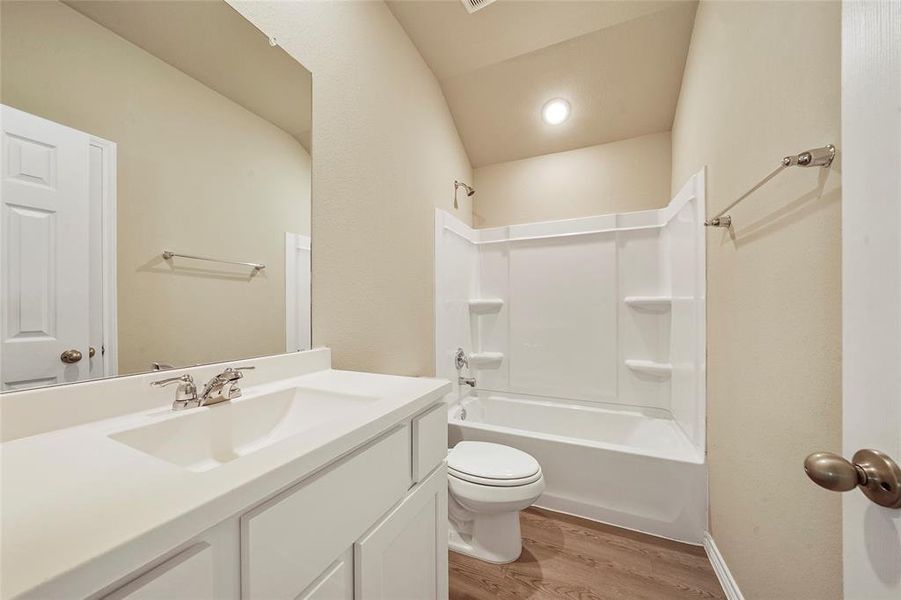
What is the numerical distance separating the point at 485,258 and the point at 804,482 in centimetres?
224

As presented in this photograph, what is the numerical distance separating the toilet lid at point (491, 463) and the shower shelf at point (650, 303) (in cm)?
133

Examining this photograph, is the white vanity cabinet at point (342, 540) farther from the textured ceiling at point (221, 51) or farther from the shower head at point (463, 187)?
the shower head at point (463, 187)

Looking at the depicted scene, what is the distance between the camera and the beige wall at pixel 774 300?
2.66 feet

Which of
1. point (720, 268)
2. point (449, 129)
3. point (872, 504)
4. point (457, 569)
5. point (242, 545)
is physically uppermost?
point (449, 129)

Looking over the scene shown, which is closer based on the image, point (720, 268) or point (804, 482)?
point (804, 482)

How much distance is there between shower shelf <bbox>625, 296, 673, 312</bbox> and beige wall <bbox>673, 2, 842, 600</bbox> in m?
0.66

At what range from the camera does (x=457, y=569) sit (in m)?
1.45

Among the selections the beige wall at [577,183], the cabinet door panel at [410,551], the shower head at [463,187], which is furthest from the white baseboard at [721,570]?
the shower head at [463,187]

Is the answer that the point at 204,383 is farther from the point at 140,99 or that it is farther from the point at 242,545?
the point at 140,99

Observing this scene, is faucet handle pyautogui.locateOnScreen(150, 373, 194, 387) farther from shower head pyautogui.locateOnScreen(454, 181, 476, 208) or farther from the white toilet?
shower head pyautogui.locateOnScreen(454, 181, 476, 208)

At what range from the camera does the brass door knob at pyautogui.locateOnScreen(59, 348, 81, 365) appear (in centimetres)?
71

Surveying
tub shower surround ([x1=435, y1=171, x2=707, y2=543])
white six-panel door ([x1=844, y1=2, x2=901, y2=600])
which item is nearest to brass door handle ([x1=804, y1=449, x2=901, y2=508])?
white six-panel door ([x1=844, y1=2, x2=901, y2=600])

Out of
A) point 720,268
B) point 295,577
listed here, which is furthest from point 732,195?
point 295,577

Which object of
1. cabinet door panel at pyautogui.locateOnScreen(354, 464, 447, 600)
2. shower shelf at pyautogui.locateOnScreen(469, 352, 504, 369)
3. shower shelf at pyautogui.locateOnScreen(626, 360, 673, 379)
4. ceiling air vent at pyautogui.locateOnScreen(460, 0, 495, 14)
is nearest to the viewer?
cabinet door panel at pyautogui.locateOnScreen(354, 464, 447, 600)
